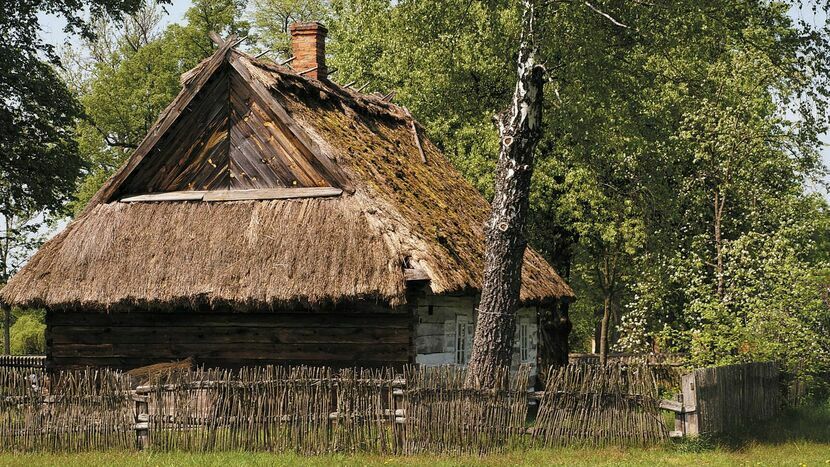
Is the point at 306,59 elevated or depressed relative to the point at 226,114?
elevated

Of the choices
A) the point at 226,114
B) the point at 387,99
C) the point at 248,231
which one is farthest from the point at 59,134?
the point at 248,231

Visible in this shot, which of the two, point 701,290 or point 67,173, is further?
point 67,173

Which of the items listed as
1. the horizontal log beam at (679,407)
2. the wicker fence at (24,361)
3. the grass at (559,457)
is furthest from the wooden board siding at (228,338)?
the wicker fence at (24,361)

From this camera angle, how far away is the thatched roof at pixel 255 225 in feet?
52.0

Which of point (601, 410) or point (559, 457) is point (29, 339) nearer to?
point (601, 410)

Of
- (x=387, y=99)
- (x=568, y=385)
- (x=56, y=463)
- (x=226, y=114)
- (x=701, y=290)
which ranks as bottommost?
(x=56, y=463)

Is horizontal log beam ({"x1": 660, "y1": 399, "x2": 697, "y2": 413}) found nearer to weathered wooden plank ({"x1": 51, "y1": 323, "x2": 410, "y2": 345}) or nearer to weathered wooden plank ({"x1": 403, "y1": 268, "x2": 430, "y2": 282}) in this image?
weathered wooden plank ({"x1": 403, "y1": 268, "x2": 430, "y2": 282})

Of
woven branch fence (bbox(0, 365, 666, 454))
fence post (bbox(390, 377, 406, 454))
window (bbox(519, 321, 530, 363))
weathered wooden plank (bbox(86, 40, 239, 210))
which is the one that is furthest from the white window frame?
fence post (bbox(390, 377, 406, 454))

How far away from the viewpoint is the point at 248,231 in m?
16.9

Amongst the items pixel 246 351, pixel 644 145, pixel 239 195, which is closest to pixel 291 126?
pixel 239 195

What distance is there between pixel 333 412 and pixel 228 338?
3.97 meters

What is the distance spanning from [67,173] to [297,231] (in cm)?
1235

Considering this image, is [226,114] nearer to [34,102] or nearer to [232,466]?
[232,466]

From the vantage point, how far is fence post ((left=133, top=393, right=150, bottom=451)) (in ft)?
45.6
